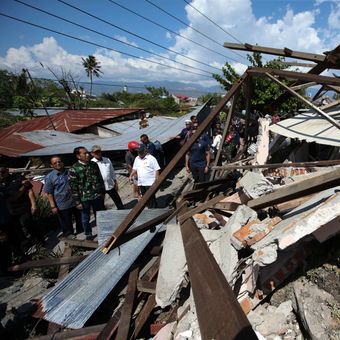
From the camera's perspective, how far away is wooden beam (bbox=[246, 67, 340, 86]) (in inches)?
105

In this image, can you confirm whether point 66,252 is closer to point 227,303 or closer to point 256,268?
point 256,268

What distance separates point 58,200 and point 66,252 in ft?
3.19

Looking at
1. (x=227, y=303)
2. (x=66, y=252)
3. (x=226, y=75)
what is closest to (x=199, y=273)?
(x=227, y=303)

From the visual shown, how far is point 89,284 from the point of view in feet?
10.8

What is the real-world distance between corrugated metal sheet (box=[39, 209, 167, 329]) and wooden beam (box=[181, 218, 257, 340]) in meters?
1.80

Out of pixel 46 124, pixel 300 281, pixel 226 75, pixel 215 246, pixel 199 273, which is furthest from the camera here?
pixel 226 75

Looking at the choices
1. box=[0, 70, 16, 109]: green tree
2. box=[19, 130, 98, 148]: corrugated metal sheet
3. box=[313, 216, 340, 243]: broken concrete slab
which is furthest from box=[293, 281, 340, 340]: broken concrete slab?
box=[0, 70, 16, 109]: green tree

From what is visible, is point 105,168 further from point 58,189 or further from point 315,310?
point 315,310

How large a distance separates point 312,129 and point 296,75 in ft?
4.65

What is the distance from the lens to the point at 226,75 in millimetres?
17141

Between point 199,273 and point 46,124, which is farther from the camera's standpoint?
point 46,124

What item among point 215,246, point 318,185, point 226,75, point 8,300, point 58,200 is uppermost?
point 226,75

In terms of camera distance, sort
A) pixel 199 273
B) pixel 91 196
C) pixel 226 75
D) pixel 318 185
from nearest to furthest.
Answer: pixel 199 273, pixel 318 185, pixel 91 196, pixel 226 75

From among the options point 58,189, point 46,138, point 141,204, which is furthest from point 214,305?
point 46,138
